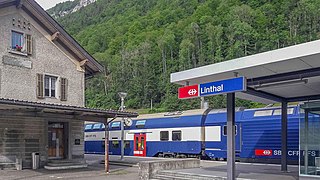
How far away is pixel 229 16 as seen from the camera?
75875 millimetres

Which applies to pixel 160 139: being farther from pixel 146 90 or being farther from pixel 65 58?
pixel 146 90

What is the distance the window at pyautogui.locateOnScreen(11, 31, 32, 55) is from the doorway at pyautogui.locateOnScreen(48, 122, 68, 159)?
395cm

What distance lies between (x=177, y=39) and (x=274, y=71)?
73.8 meters

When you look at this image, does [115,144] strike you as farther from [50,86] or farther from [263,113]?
[263,113]

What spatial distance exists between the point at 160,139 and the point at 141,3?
276ft

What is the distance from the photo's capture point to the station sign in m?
10.4

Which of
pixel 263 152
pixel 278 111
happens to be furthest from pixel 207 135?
pixel 278 111

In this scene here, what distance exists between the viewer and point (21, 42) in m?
19.7

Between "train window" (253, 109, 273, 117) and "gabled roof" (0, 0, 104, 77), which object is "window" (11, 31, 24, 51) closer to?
"gabled roof" (0, 0, 104, 77)

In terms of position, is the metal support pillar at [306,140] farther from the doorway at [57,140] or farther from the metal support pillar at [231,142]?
the doorway at [57,140]

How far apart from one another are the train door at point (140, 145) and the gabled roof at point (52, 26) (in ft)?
19.5

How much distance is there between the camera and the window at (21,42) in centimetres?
1937

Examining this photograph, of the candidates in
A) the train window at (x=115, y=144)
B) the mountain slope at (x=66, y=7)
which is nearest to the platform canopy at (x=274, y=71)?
the train window at (x=115, y=144)

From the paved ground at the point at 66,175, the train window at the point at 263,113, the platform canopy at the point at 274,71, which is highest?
the platform canopy at the point at 274,71
